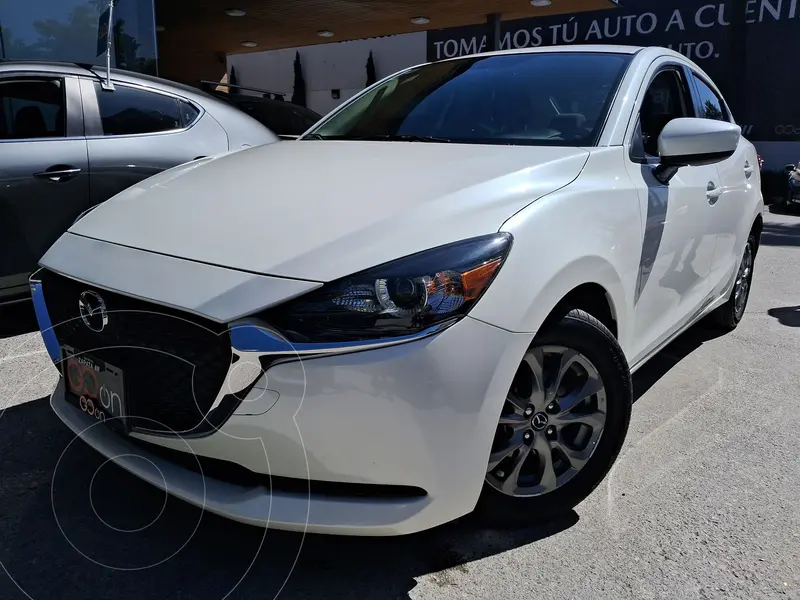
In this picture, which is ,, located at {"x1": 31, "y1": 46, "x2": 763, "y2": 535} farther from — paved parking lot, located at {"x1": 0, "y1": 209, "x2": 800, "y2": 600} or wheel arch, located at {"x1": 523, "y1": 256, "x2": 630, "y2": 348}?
paved parking lot, located at {"x1": 0, "y1": 209, "x2": 800, "y2": 600}

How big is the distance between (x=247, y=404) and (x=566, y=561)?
3.59 feet

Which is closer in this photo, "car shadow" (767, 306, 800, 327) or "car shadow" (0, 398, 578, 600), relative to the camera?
"car shadow" (0, 398, 578, 600)

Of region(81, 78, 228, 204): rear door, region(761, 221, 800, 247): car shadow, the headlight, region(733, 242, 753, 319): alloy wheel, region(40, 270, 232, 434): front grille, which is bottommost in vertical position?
region(761, 221, 800, 247): car shadow

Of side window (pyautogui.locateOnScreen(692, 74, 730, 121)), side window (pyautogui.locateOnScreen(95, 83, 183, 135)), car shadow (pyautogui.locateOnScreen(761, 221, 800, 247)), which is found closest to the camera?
side window (pyautogui.locateOnScreen(692, 74, 730, 121))

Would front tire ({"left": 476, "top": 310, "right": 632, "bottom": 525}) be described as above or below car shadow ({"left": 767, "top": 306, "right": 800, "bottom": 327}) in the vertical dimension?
above

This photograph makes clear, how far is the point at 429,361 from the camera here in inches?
66.2

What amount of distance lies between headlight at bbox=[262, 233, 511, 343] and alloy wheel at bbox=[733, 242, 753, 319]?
305cm

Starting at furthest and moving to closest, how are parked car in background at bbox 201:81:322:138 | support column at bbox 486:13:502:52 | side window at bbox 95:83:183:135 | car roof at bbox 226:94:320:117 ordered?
support column at bbox 486:13:502:52, car roof at bbox 226:94:320:117, parked car in background at bbox 201:81:322:138, side window at bbox 95:83:183:135

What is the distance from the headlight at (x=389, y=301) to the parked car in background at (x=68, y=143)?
271cm

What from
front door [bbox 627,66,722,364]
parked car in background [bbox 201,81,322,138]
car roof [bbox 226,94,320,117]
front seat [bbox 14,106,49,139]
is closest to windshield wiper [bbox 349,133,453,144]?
front door [bbox 627,66,722,364]

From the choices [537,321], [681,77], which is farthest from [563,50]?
[537,321]

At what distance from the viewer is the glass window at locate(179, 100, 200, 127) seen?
14.9 feet

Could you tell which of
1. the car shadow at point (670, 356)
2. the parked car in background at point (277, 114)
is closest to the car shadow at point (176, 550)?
the car shadow at point (670, 356)

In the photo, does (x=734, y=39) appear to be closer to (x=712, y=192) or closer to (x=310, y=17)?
(x=310, y=17)
